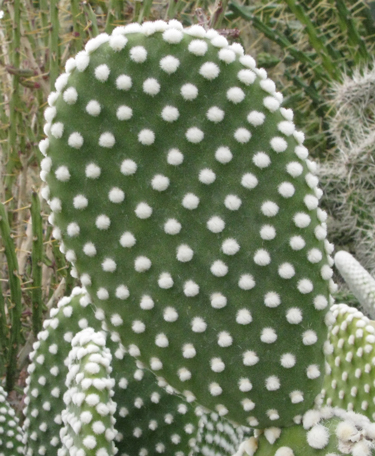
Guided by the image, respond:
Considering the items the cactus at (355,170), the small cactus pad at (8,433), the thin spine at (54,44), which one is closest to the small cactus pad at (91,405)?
the small cactus pad at (8,433)

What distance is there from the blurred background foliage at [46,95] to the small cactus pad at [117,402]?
0.28 metres

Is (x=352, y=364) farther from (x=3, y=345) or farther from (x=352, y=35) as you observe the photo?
(x=352, y=35)

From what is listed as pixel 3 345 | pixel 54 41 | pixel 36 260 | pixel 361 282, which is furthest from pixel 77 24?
pixel 361 282

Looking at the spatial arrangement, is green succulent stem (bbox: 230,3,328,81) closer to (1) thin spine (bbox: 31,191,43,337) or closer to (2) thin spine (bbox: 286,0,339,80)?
(2) thin spine (bbox: 286,0,339,80)

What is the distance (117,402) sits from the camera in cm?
99

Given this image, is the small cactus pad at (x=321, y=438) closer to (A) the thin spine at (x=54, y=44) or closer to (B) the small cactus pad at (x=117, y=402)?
(B) the small cactus pad at (x=117, y=402)

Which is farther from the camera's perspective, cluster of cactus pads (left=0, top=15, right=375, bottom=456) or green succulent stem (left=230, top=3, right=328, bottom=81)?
green succulent stem (left=230, top=3, right=328, bottom=81)

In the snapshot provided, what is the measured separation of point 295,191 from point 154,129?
173mm

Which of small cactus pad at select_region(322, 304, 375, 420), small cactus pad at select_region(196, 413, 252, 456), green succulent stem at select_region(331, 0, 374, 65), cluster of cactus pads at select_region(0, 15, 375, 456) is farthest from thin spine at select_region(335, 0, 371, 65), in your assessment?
cluster of cactus pads at select_region(0, 15, 375, 456)

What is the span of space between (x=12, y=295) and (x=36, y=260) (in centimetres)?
10

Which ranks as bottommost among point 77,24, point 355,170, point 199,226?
point 355,170

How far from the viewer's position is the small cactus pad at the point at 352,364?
35.7 inches

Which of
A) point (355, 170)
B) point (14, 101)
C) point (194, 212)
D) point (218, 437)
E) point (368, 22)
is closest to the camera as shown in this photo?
point (194, 212)

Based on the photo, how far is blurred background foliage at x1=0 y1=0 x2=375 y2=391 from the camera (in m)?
1.35
